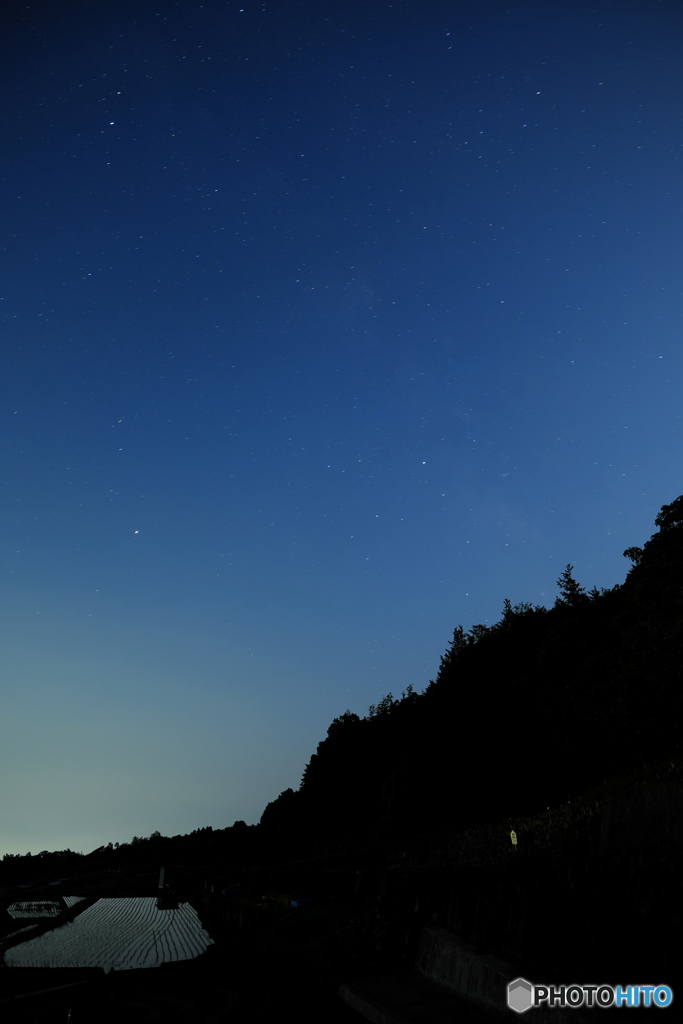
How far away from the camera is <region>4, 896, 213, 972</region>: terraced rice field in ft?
81.4

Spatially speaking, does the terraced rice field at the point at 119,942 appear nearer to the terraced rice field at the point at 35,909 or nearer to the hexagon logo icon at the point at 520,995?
the terraced rice field at the point at 35,909

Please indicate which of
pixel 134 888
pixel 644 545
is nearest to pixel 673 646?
pixel 644 545

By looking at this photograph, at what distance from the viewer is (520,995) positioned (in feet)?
26.9

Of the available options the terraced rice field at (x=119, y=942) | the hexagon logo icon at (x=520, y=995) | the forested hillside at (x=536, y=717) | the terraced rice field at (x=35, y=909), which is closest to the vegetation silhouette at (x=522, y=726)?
the forested hillside at (x=536, y=717)

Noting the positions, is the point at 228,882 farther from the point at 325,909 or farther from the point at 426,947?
the point at 426,947

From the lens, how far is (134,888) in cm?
7800

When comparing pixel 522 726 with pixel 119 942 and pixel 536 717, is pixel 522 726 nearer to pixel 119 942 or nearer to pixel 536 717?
pixel 536 717

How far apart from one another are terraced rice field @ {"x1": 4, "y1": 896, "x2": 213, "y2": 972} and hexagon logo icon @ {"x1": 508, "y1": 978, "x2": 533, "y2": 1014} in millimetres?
14899

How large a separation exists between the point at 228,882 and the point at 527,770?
2195cm

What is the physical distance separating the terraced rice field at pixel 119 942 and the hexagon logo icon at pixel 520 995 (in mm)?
14899

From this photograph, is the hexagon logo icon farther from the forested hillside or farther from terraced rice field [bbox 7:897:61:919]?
terraced rice field [bbox 7:897:61:919]

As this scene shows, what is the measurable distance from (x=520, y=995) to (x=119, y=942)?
2981 cm

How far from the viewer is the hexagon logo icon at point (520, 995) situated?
7.96 meters

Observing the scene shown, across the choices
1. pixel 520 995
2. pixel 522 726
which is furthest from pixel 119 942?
pixel 522 726
